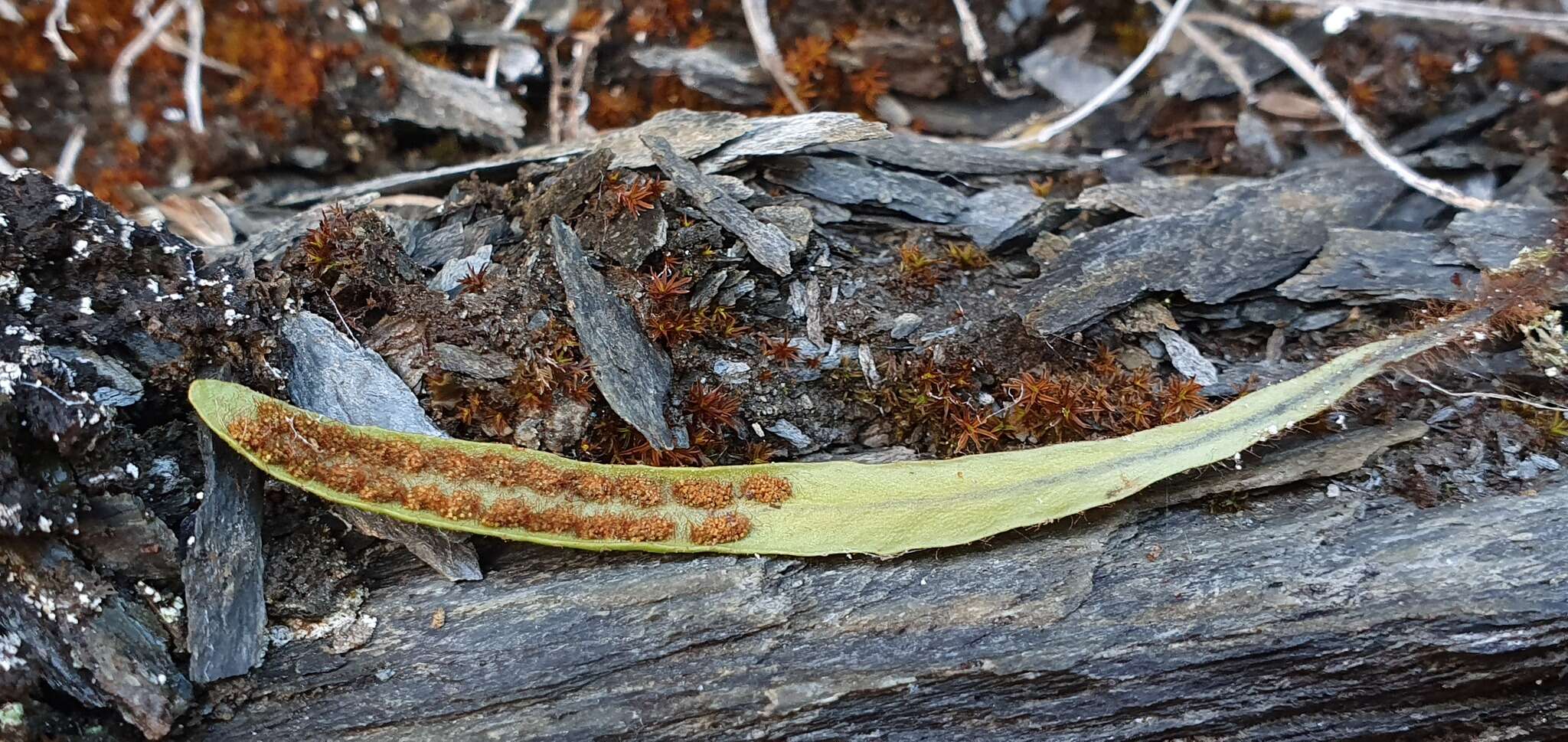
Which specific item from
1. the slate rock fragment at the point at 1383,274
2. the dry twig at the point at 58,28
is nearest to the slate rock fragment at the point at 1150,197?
the slate rock fragment at the point at 1383,274

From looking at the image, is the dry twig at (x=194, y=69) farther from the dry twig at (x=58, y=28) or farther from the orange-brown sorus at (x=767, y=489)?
the orange-brown sorus at (x=767, y=489)

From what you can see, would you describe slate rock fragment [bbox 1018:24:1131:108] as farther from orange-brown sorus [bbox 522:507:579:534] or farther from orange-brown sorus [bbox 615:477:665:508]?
orange-brown sorus [bbox 522:507:579:534]

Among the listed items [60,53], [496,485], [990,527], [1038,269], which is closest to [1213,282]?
[1038,269]

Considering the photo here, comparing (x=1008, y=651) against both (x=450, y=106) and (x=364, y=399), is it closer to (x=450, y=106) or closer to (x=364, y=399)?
(x=364, y=399)

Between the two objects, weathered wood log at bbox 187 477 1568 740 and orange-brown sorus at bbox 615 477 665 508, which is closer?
weathered wood log at bbox 187 477 1568 740

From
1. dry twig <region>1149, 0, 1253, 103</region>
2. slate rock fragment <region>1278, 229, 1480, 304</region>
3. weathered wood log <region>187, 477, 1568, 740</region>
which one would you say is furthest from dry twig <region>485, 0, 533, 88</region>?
slate rock fragment <region>1278, 229, 1480, 304</region>

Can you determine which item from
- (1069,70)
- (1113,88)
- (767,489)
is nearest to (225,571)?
(767,489)
